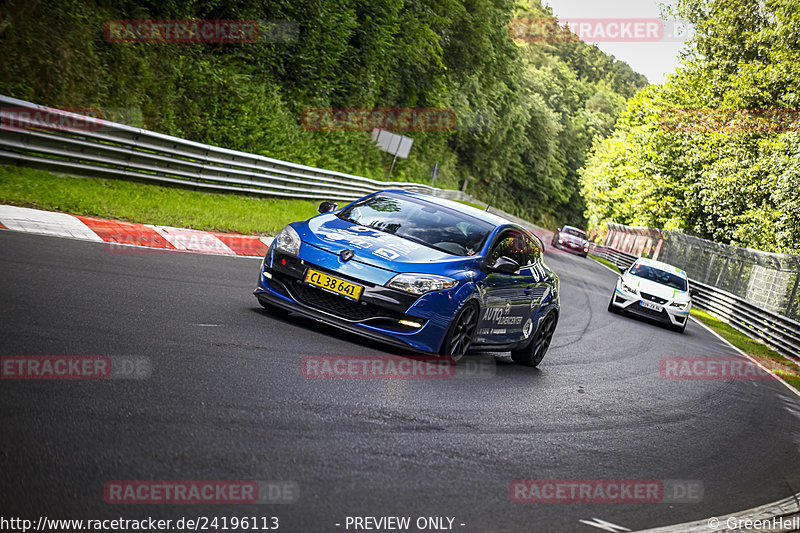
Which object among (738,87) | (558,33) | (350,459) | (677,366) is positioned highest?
(558,33)

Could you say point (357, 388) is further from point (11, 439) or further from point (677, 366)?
point (677, 366)

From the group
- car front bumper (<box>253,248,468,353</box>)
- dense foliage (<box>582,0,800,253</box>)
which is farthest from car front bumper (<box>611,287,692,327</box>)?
dense foliage (<box>582,0,800,253</box>)

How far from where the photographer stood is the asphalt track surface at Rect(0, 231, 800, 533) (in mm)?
4027

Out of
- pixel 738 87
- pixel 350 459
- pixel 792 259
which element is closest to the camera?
pixel 350 459

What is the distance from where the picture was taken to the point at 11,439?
3889mm

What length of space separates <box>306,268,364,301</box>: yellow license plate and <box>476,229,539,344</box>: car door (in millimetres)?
1369

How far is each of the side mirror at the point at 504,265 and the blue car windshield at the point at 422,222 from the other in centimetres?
24

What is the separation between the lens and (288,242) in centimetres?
812

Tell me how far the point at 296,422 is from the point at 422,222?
398 centimetres

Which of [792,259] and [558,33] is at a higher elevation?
[558,33]

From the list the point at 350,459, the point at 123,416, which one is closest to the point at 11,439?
the point at 123,416

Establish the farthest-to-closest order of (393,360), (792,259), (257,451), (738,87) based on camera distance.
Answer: (738,87) < (792,259) < (393,360) < (257,451)

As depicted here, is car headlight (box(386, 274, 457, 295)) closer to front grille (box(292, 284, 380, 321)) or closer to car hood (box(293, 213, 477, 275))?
car hood (box(293, 213, 477, 275))

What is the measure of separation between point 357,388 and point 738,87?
135 ft
